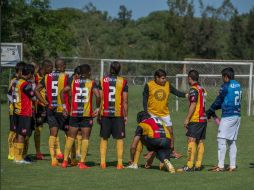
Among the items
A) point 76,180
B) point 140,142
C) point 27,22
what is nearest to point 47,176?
point 76,180

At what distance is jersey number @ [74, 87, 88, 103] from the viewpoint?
13.9 metres

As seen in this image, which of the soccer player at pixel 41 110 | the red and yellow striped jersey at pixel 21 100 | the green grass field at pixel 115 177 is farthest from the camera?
the soccer player at pixel 41 110

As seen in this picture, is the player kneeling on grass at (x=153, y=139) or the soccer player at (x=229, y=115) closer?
the player kneeling on grass at (x=153, y=139)

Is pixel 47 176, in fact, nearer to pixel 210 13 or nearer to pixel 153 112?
pixel 153 112

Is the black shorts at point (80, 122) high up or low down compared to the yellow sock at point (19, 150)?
up

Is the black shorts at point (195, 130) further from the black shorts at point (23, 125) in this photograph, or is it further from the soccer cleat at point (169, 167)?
the black shorts at point (23, 125)

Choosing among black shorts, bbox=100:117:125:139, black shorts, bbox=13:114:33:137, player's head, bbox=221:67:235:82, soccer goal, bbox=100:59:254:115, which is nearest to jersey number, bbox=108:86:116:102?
black shorts, bbox=100:117:125:139

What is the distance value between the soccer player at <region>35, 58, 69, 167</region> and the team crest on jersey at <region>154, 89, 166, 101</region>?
5.89ft

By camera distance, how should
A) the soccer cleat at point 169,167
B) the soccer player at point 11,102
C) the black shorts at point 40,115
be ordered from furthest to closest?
the black shorts at point 40,115
the soccer player at point 11,102
the soccer cleat at point 169,167

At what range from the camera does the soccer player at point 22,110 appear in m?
14.3

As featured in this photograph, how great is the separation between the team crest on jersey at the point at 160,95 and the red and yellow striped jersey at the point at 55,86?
1.83 m

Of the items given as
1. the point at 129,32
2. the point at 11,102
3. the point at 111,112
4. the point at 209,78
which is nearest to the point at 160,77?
the point at 111,112

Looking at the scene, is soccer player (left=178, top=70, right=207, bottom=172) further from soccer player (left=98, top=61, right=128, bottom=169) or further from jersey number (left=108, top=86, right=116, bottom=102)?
jersey number (left=108, top=86, right=116, bottom=102)

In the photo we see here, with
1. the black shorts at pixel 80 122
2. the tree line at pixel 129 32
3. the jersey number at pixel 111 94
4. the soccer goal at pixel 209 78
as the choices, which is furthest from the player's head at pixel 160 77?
the tree line at pixel 129 32
